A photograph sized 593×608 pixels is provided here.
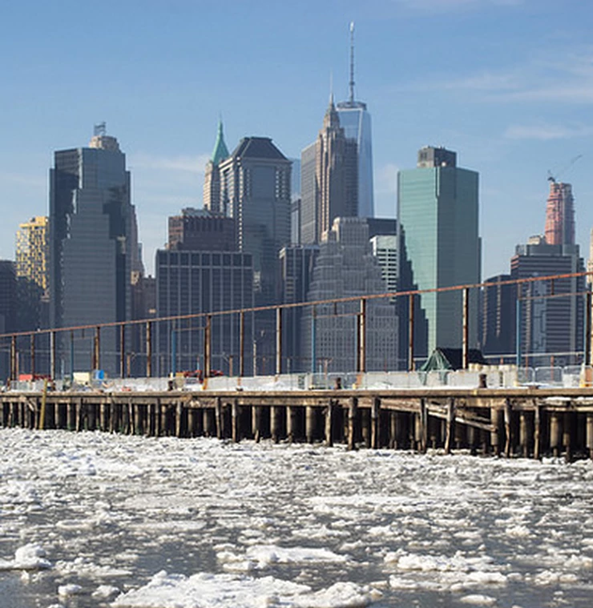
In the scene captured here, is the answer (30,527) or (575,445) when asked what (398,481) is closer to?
(575,445)

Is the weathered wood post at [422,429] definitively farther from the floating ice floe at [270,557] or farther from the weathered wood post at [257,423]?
the floating ice floe at [270,557]

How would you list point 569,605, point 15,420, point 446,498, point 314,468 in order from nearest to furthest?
1. point 569,605
2. point 446,498
3. point 314,468
4. point 15,420

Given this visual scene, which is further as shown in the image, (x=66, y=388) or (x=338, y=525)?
(x=66, y=388)

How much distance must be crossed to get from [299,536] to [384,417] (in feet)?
97.9

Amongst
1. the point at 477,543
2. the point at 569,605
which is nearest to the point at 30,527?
the point at 477,543

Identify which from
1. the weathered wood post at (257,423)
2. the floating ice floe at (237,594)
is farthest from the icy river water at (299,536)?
the weathered wood post at (257,423)

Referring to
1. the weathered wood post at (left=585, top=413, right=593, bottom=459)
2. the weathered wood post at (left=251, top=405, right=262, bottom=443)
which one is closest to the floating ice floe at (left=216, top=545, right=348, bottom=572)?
the weathered wood post at (left=585, top=413, right=593, bottom=459)

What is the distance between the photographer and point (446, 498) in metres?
32.8

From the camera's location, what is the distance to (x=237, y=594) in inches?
771

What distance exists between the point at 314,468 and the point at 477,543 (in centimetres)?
1943

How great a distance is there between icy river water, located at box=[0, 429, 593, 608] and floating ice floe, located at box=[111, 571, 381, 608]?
36 millimetres

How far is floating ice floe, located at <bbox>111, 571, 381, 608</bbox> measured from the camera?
62.0 ft

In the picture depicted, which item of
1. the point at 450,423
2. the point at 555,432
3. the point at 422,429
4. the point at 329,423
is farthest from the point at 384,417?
the point at 555,432

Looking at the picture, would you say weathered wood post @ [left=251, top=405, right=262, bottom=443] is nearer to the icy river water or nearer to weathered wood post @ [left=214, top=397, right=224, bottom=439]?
weathered wood post @ [left=214, top=397, right=224, bottom=439]
